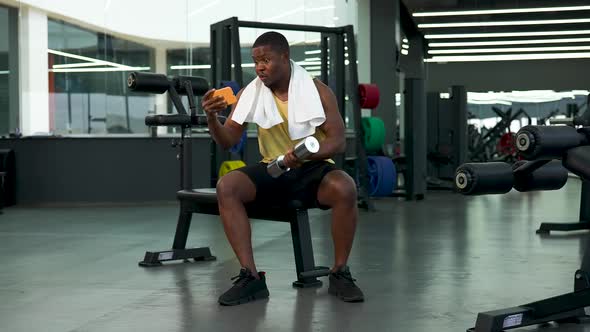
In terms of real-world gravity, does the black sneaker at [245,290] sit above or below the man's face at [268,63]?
below

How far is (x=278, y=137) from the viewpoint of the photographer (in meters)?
2.83

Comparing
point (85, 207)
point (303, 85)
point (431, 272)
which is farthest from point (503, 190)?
point (85, 207)

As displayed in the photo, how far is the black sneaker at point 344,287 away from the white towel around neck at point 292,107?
481 millimetres

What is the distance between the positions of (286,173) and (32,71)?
4681 millimetres

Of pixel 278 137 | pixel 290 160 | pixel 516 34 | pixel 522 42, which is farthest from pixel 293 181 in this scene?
pixel 522 42

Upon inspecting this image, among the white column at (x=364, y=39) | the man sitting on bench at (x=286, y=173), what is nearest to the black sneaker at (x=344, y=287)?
the man sitting on bench at (x=286, y=173)

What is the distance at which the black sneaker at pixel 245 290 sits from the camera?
260cm

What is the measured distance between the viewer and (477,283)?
2.97 m

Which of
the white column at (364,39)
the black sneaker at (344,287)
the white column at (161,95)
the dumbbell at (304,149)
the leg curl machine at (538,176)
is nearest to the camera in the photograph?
the leg curl machine at (538,176)

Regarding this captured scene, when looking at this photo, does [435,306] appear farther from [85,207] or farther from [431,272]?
[85,207]

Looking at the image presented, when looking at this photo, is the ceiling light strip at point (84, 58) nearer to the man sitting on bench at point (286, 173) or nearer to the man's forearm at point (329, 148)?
the man sitting on bench at point (286, 173)

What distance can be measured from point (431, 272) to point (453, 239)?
116cm

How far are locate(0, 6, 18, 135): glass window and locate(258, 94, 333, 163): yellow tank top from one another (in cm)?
454

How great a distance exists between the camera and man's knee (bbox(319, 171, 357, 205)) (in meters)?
2.69
